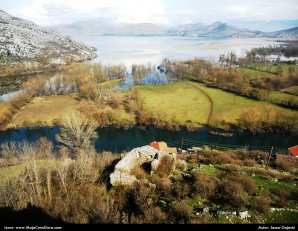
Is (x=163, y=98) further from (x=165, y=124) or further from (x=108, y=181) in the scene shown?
(x=108, y=181)

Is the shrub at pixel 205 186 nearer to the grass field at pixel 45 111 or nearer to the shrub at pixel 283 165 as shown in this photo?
the shrub at pixel 283 165

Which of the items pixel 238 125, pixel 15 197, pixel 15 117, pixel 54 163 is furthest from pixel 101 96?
pixel 15 197

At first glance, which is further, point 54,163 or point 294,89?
point 294,89

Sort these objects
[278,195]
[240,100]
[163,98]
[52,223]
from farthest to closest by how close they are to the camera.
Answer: [163,98], [240,100], [278,195], [52,223]

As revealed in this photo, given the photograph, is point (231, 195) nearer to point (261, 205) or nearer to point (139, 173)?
point (261, 205)

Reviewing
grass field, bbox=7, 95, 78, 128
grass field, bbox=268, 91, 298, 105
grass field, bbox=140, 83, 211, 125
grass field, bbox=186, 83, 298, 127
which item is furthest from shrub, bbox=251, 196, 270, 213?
grass field, bbox=268, 91, 298, 105

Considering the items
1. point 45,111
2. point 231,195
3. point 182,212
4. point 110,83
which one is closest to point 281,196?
point 231,195

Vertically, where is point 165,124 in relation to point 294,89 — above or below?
below
